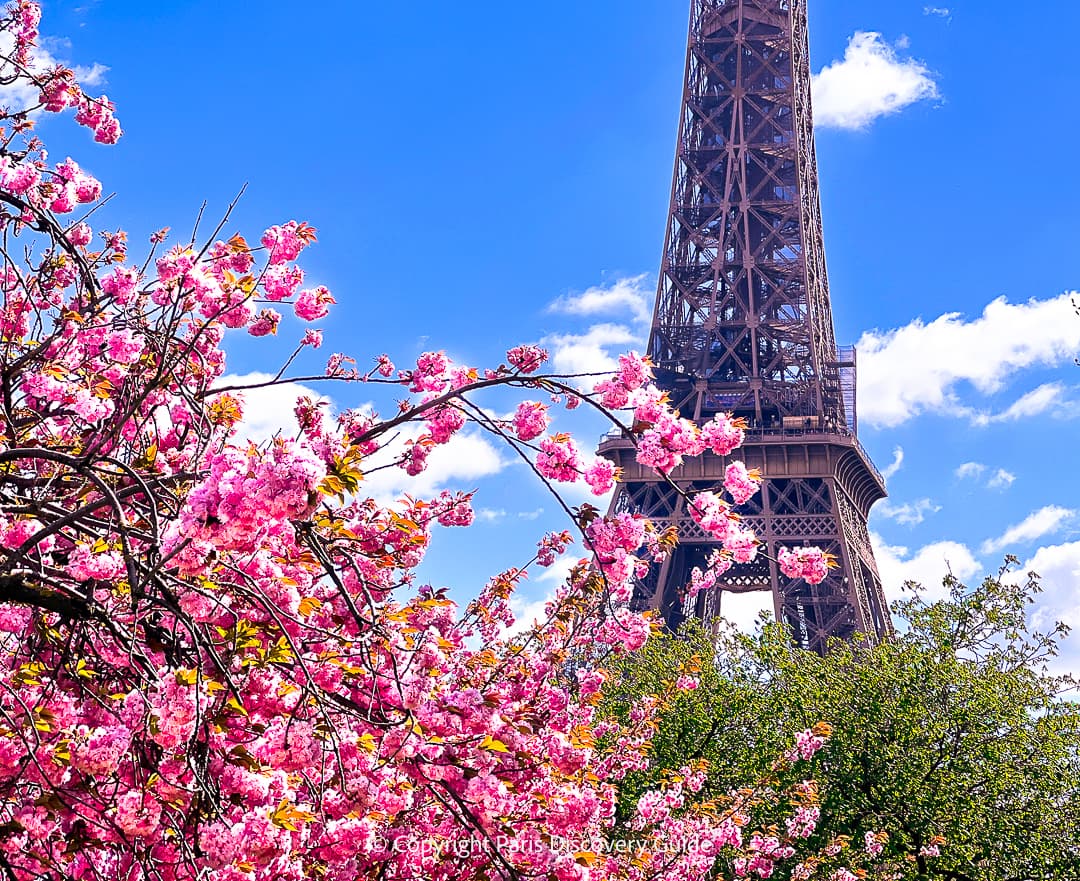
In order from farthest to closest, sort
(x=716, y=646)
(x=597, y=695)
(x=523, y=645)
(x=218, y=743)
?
(x=716, y=646)
(x=597, y=695)
(x=523, y=645)
(x=218, y=743)

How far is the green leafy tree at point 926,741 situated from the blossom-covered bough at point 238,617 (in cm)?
1105

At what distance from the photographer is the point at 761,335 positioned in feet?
141

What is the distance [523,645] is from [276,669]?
12.0 feet

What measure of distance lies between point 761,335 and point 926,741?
25.9m

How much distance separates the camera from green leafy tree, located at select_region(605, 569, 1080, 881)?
17375 mm

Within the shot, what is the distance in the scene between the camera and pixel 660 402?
6410 mm

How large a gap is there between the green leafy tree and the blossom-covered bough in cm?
Answer: 1105

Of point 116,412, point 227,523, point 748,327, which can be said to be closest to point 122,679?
point 116,412

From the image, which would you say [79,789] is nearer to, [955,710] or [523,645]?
[523,645]

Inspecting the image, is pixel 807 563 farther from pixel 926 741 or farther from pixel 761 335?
pixel 761 335

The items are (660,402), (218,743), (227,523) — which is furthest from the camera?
(660,402)

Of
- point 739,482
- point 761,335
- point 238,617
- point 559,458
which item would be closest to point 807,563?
point 739,482

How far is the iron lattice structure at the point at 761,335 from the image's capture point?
3806cm

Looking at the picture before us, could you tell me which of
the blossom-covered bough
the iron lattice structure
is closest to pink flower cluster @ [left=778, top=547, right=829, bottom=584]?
the blossom-covered bough
